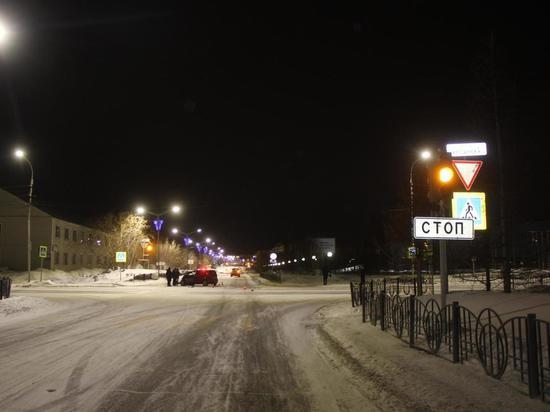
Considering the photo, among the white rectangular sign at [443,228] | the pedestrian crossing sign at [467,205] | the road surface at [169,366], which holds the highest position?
the pedestrian crossing sign at [467,205]

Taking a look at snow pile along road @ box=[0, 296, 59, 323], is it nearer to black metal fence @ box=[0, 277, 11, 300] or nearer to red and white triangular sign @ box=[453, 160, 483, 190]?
black metal fence @ box=[0, 277, 11, 300]

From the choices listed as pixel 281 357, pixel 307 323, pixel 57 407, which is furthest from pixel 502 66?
pixel 57 407

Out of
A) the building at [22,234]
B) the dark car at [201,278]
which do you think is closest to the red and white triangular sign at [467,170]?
the dark car at [201,278]

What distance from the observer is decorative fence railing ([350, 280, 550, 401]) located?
7055 millimetres

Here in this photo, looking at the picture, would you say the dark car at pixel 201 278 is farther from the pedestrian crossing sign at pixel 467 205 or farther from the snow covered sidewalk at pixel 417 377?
the pedestrian crossing sign at pixel 467 205

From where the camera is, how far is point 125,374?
9.48 metres

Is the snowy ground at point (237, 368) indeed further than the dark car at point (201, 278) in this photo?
No

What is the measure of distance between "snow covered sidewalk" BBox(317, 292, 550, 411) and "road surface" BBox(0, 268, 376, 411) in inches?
14.6

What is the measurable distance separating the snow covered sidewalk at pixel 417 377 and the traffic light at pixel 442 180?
3.07 meters

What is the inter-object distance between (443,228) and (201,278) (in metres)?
38.5

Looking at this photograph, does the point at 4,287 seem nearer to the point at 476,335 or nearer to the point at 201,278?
the point at 476,335

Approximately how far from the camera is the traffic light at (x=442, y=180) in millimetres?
11141

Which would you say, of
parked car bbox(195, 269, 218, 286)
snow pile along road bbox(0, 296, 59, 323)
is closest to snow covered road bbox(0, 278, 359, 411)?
snow pile along road bbox(0, 296, 59, 323)

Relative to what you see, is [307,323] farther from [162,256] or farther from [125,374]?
[162,256]
